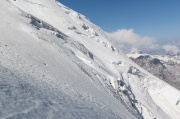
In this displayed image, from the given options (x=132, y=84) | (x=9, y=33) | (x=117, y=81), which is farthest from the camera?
(x=132, y=84)

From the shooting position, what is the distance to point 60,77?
2145cm

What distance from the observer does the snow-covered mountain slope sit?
563 inches

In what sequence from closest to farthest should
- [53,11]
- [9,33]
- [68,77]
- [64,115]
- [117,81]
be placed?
[64,115]
[68,77]
[9,33]
[117,81]
[53,11]

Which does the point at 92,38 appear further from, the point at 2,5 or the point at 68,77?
the point at 68,77

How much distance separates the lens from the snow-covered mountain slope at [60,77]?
1429 centimetres

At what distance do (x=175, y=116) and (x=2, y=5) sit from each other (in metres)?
32.2

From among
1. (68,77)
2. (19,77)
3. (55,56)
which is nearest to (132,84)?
(55,56)

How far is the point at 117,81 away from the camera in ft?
124

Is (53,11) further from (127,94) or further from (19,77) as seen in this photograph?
(19,77)

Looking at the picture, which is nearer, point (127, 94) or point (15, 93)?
point (15, 93)

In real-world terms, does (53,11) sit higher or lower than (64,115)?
higher

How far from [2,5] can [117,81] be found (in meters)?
16.8

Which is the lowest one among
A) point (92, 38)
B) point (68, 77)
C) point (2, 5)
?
point (68, 77)

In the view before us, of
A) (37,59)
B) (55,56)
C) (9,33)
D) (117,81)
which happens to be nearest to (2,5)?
(9,33)
